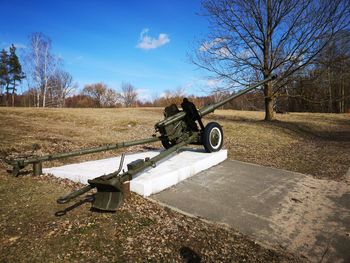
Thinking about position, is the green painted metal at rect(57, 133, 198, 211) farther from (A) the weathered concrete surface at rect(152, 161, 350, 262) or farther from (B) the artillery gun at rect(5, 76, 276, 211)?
(A) the weathered concrete surface at rect(152, 161, 350, 262)

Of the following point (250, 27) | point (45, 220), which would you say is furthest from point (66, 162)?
point (250, 27)

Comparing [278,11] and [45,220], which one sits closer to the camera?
[45,220]

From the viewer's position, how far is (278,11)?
1504cm

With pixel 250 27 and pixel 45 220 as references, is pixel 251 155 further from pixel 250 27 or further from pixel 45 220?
pixel 250 27

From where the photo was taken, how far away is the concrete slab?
4.83 m

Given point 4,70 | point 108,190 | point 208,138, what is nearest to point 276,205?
point 208,138

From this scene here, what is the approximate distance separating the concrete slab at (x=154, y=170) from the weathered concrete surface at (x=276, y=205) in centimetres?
17

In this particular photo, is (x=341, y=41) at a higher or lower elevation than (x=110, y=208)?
higher

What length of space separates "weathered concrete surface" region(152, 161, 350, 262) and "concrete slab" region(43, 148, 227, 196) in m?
0.17

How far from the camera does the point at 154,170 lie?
5535mm

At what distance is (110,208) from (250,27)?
14334 millimetres

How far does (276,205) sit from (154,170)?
7.54ft

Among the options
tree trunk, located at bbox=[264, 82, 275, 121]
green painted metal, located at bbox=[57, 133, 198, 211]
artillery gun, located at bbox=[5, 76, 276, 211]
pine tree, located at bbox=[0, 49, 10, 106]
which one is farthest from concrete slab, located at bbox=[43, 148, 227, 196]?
pine tree, located at bbox=[0, 49, 10, 106]

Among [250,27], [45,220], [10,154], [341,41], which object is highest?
[250,27]
